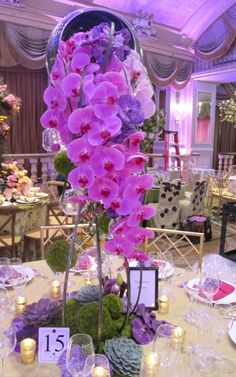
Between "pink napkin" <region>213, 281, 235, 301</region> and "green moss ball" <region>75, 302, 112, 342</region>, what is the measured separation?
0.57m

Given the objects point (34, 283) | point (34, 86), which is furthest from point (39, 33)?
point (34, 283)

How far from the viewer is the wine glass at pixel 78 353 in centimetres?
92

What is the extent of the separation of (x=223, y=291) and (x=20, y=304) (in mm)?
805

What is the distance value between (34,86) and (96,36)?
7280 millimetres

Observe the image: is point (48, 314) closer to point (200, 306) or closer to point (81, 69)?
point (200, 306)

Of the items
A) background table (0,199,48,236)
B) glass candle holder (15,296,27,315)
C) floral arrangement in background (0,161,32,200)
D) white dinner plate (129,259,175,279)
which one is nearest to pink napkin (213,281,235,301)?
white dinner plate (129,259,175,279)

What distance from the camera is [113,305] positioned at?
3.66 feet

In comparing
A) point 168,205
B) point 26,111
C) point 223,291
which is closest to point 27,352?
point 223,291

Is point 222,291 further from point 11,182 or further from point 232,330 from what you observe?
point 11,182

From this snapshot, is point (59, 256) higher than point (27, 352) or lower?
higher

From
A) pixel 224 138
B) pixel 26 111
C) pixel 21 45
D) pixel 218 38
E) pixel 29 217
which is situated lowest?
pixel 29 217

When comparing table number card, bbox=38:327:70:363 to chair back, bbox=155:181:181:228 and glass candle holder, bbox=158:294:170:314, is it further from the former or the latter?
chair back, bbox=155:181:181:228

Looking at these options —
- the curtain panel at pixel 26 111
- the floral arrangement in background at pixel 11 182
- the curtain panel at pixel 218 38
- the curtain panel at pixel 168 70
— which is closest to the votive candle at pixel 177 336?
the floral arrangement in background at pixel 11 182

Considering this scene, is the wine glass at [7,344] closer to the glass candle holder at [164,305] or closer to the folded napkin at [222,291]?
the glass candle holder at [164,305]
